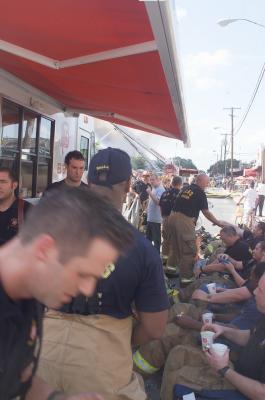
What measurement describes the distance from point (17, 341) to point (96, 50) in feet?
8.63

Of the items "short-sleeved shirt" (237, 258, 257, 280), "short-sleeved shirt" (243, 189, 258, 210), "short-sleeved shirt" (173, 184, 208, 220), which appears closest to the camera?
"short-sleeved shirt" (237, 258, 257, 280)

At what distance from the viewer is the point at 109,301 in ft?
5.96

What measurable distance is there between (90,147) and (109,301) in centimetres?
→ 710

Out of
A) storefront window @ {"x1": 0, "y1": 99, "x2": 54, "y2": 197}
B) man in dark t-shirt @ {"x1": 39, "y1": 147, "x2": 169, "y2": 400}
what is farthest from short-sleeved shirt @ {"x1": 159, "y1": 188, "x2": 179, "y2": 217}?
man in dark t-shirt @ {"x1": 39, "y1": 147, "x2": 169, "y2": 400}

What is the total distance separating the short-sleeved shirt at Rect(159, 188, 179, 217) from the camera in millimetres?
8353

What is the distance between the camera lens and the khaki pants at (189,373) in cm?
303

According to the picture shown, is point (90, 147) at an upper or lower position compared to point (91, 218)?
upper

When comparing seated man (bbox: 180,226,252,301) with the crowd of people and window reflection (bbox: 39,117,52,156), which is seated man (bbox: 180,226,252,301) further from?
window reflection (bbox: 39,117,52,156)

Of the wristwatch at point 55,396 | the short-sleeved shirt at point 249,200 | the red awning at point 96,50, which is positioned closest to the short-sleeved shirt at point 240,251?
the red awning at point 96,50

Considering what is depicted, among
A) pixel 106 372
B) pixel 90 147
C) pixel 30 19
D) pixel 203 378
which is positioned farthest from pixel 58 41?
pixel 90 147

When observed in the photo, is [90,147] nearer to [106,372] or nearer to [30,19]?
[30,19]

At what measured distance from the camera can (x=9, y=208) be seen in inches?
147

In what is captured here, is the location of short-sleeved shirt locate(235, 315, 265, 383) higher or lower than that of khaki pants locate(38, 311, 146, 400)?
lower

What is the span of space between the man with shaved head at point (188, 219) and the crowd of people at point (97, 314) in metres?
3.04
